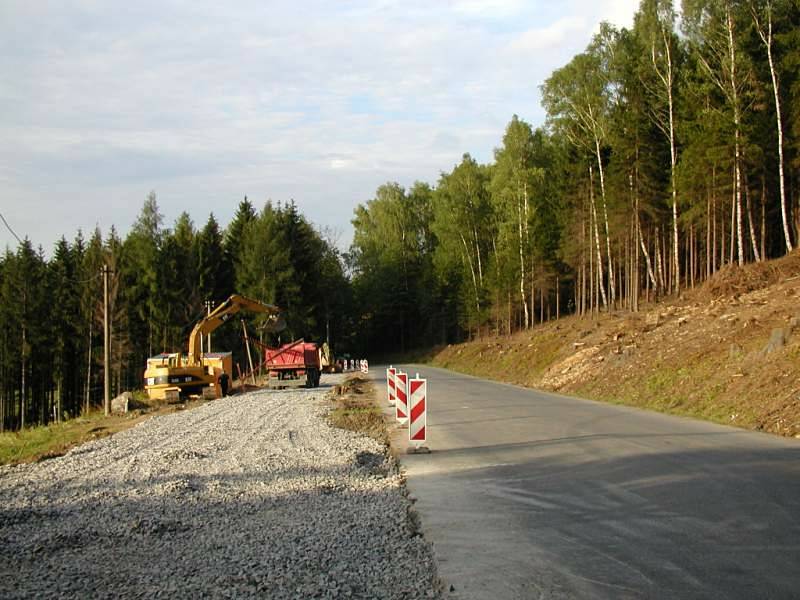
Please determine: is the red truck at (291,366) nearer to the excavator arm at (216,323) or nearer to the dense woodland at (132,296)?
the excavator arm at (216,323)

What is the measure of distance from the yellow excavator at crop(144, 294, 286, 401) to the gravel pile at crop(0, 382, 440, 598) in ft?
52.9

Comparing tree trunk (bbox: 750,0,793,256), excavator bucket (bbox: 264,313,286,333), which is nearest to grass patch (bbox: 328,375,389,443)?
excavator bucket (bbox: 264,313,286,333)

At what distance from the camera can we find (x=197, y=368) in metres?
31.7

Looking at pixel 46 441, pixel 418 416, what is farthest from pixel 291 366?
pixel 418 416

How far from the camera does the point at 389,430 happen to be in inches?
690

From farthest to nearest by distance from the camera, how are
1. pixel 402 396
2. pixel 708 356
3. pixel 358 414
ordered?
pixel 708 356
pixel 358 414
pixel 402 396

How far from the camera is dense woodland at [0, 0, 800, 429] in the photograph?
3644 centimetres

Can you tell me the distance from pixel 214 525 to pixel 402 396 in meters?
9.71

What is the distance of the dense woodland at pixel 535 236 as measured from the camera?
36438mm

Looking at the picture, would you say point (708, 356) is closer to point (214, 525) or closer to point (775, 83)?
point (775, 83)

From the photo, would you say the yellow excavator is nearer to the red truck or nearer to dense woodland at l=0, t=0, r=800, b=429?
the red truck

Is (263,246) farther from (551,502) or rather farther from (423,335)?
(551,502)

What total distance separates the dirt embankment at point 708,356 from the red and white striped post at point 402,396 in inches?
268

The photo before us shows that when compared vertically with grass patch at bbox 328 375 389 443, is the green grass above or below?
below
